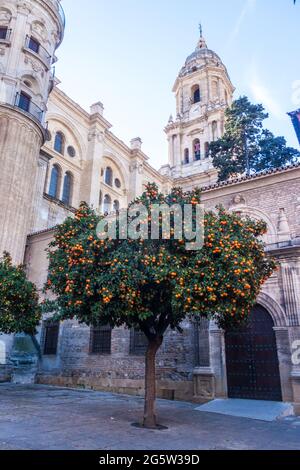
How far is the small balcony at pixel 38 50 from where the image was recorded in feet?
71.2

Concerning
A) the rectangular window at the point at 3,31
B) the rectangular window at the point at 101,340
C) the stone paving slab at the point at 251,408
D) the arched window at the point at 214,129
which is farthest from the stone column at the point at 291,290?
the arched window at the point at 214,129

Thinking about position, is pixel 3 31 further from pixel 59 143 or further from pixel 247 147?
pixel 247 147

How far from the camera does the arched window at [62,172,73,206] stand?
86.8 feet

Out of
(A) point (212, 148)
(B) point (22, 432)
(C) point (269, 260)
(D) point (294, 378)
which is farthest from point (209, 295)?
(A) point (212, 148)

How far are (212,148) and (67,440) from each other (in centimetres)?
2433

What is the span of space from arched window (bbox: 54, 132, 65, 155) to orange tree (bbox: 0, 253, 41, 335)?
15.9m

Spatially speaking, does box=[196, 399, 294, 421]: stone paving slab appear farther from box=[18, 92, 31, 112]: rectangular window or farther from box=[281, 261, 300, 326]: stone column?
box=[18, 92, 31, 112]: rectangular window

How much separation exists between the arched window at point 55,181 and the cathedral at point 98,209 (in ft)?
0.26

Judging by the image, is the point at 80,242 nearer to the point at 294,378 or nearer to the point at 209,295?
the point at 209,295

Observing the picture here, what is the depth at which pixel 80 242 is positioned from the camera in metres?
8.13

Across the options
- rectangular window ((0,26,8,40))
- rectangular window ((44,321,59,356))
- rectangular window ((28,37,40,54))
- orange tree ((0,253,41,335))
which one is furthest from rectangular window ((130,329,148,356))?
rectangular window ((0,26,8,40))

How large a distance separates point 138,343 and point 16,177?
10.7m

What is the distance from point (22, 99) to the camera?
2059cm
